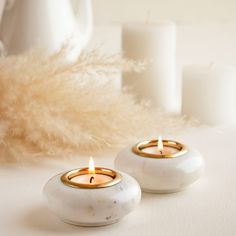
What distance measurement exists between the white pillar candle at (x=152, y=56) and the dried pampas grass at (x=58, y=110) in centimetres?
21

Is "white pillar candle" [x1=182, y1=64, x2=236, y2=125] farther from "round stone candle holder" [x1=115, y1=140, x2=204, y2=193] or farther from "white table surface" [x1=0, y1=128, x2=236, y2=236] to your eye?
Result: "round stone candle holder" [x1=115, y1=140, x2=204, y2=193]

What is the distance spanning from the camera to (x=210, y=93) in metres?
0.94

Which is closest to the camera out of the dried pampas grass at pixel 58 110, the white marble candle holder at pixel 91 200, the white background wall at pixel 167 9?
the white marble candle holder at pixel 91 200

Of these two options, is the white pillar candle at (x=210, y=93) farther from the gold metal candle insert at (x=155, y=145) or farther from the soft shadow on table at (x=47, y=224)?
the soft shadow on table at (x=47, y=224)

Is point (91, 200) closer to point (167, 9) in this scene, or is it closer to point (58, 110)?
point (58, 110)

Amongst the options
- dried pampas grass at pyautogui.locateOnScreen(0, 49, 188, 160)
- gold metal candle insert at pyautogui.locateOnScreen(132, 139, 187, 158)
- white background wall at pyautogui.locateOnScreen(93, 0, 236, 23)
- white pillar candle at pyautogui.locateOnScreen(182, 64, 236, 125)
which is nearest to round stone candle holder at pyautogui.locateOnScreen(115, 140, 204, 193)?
gold metal candle insert at pyautogui.locateOnScreen(132, 139, 187, 158)

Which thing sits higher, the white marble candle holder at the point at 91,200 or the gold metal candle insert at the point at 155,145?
the gold metal candle insert at the point at 155,145

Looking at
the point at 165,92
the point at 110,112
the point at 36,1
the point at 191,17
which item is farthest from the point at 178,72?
the point at 110,112

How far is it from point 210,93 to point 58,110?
30 cm

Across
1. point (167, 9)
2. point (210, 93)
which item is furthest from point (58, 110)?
point (167, 9)

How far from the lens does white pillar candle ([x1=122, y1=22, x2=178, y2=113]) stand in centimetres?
99

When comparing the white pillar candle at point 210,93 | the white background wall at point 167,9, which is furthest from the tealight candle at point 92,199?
the white background wall at point 167,9

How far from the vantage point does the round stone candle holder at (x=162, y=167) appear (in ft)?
2.05

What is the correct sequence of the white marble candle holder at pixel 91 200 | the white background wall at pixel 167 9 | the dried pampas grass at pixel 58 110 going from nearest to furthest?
the white marble candle holder at pixel 91 200 → the dried pampas grass at pixel 58 110 → the white background wall at pixel 167 9
